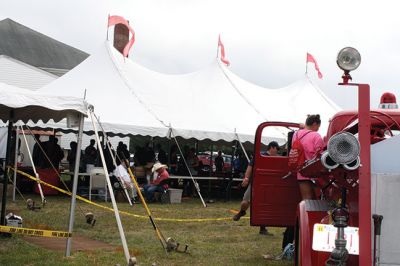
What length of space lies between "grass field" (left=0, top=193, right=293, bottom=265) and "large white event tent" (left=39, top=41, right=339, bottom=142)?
2376mm

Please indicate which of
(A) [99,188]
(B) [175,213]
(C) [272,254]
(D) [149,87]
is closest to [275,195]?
(C) [272,254]

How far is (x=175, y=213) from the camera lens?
39.7 ft

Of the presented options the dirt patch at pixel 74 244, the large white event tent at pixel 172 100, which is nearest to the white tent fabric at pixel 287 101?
the large white event tent at pixel 172 100

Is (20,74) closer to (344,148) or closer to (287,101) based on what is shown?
(287,101)

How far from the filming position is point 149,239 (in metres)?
8.41

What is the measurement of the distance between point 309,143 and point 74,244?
409cm

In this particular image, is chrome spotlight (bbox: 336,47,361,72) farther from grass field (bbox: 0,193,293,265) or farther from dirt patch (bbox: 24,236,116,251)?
dirt patch (bbox: 24,236,116,251)

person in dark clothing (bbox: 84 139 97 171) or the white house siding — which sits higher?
the white house siding

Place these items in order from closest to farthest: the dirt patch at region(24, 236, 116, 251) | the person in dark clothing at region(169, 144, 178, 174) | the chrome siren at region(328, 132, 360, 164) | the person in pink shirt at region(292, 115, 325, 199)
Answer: the chrome siren at region(328, 132, 360, 164) → the person in pink shirt at region(292, 115, 325, 199) → the dirt patch at region(24, 236, 116, 251) → the person in dark clothing at region(169, 144, 178, 174)

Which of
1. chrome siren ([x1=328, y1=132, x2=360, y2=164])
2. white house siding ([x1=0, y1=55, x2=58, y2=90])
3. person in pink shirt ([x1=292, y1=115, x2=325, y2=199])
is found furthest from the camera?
white house siding ([x1=0, y1=55, x2=58, y2=90])

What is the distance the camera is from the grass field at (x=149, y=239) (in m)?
6.81

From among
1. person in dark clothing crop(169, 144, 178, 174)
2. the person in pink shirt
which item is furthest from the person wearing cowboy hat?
the person in pink shirt

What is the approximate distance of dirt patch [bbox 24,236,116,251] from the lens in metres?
7.56

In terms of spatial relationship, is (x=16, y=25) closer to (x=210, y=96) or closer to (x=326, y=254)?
(x=210, y=96)
